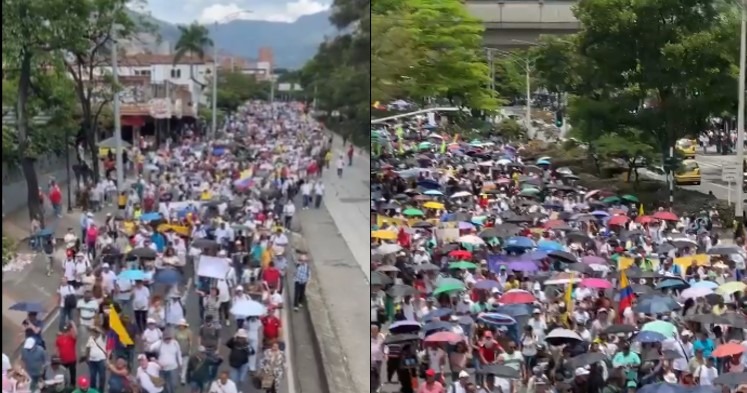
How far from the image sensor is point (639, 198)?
5188 mm

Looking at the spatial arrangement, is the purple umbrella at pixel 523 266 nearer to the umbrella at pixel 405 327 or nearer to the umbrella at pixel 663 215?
the umbrella at pixel 405 327

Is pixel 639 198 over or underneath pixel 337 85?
underneath

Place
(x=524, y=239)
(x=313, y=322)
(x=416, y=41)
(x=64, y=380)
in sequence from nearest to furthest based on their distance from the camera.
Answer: (x=64, y=380) < (x=416, y=41) < (x=524, y=239) < (x=313, y=322)

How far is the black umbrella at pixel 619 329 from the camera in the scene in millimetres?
5014

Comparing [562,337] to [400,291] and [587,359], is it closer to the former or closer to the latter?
[587,359]

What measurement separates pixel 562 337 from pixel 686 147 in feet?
3.40

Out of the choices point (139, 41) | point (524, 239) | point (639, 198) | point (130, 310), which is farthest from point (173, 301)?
point (639, 198)

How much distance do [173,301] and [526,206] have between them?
1.72m

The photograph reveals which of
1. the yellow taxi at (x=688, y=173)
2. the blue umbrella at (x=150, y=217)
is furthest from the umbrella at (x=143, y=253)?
the yellow taxi at (x=688, y=173)

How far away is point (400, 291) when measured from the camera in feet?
16.2

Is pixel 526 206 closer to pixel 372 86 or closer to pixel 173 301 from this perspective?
pixel 372 86

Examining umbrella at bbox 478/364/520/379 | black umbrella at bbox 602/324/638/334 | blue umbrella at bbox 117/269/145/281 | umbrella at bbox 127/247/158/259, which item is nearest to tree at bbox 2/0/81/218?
blue umbrella at bbox 117/269/145/281

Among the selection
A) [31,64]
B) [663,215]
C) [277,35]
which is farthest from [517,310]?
[31,64]

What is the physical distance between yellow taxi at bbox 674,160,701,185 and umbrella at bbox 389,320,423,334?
4.53ft
